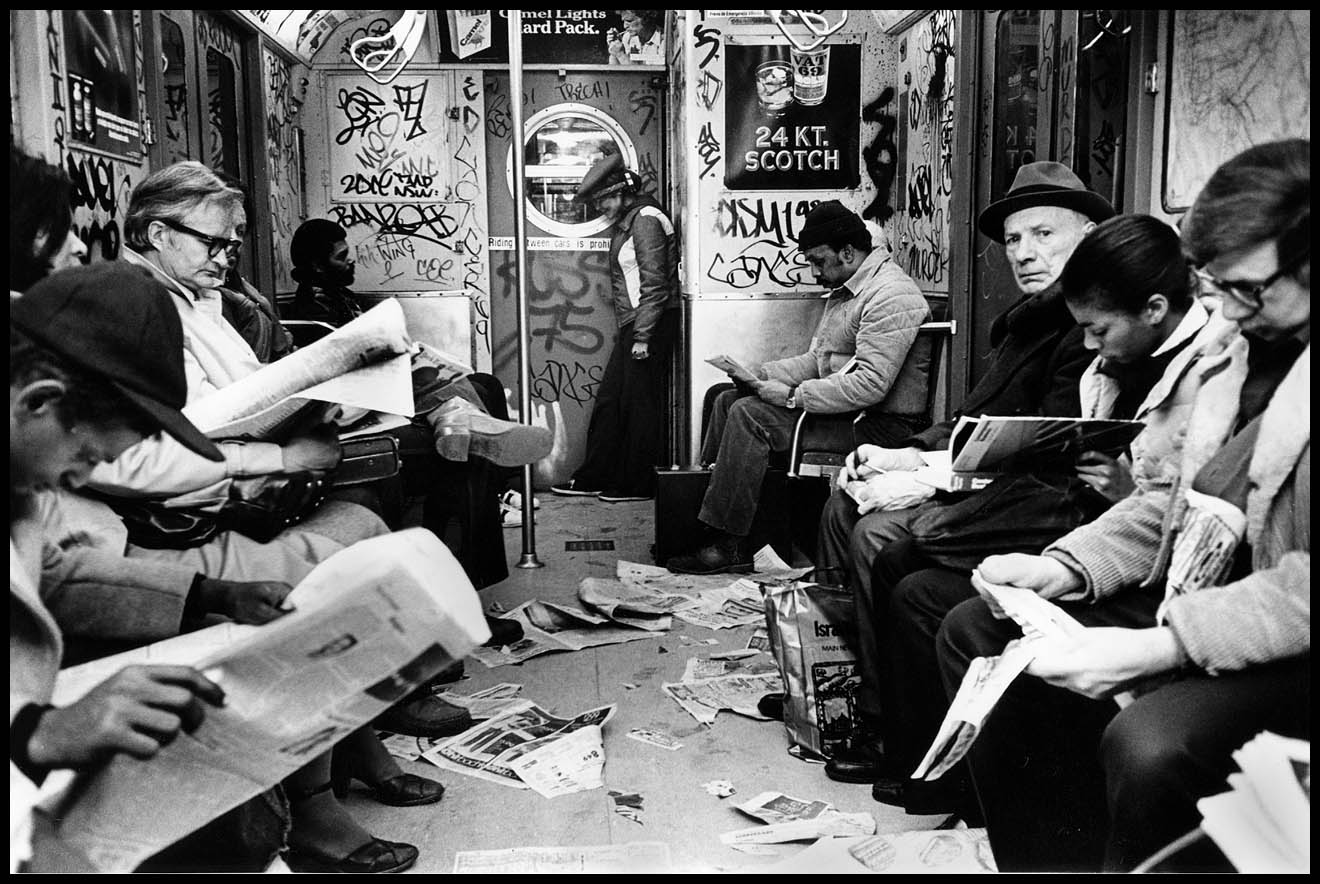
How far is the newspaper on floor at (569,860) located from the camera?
2266 mm

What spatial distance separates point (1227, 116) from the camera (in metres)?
2.95

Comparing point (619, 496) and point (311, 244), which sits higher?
point (311, 244)

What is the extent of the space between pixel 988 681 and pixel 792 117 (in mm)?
4818

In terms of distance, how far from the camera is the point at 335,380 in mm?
2066

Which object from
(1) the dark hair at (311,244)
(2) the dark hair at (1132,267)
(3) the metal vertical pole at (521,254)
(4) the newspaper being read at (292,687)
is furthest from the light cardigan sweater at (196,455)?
(1) the dark hair at (311,244)

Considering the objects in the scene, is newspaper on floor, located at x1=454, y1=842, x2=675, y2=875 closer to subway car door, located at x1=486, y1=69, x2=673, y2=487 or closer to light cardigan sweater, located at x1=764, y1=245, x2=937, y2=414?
light cardigan sweater, located at x1=764, y1=245, x2=937, y2=414

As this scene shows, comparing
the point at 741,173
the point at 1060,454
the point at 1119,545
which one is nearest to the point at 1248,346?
the point at 1119,545

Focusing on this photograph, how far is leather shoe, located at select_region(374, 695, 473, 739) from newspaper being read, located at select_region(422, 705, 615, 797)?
4 cm

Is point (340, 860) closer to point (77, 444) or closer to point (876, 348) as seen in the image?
point (77, 444)

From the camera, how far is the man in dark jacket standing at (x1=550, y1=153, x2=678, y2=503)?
269 inches

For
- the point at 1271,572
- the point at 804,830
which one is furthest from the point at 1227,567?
the point at 804,830

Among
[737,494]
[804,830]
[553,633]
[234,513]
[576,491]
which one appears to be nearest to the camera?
[234,513]

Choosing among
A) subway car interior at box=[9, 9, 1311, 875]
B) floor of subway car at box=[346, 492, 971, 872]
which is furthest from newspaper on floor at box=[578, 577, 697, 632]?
floor of subway car at box=[346, 492, 971, 872]

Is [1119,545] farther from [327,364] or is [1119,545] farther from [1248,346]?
[327,364]
